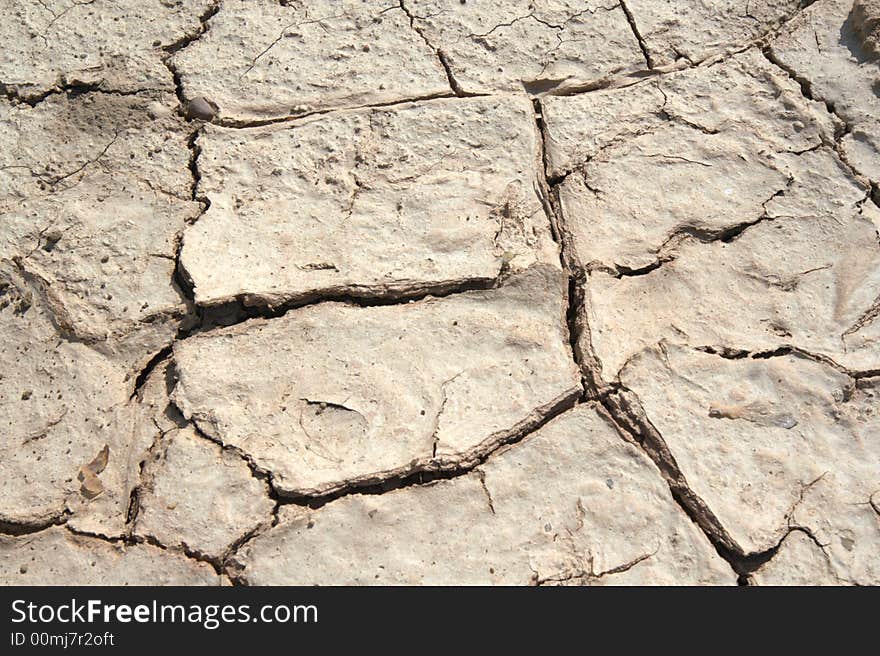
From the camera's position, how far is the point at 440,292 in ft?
7.13

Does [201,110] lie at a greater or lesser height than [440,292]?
greater

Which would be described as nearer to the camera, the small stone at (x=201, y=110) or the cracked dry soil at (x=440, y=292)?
the cracked dry soil at (x=440, y=292)

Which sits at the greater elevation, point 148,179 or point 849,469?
point 148,179

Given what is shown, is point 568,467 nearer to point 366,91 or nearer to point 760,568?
point 760,568

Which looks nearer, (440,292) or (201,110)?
(440,292)

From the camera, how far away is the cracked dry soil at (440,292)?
1.90m

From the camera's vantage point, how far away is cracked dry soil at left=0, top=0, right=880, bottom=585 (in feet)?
6.25

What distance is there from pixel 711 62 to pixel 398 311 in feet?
4.49

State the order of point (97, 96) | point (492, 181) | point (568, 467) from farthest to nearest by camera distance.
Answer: point (97, 96)
point (492, 181)
point (568, 467)

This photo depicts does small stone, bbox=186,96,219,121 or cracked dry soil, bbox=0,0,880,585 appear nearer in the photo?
cracked dry soil, bbox=0,0,880,585

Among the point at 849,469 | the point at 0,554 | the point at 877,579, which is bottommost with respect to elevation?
the point at 0,554

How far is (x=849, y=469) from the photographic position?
1974 mm
